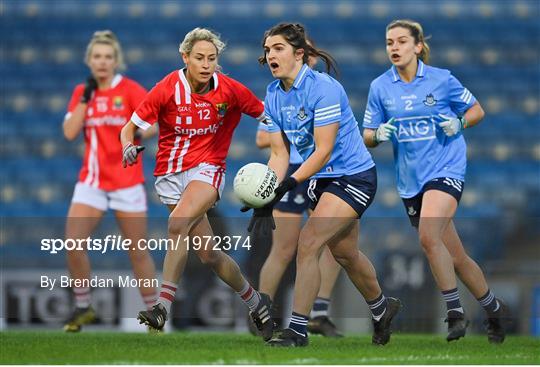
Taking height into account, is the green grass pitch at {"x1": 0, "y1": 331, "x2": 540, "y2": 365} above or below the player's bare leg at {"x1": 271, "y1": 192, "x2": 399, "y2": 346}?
below

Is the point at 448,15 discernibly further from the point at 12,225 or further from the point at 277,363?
the point at 277,363

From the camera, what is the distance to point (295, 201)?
8414mm

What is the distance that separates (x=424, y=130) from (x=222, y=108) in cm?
136

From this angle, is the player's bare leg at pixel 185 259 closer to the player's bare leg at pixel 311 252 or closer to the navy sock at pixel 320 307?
the player's bare leg at pixel 311 252

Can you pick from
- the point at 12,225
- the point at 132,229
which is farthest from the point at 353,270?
the point at 12,225

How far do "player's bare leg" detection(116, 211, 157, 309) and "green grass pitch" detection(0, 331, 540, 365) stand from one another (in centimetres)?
72

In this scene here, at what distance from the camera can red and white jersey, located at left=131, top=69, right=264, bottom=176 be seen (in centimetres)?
713

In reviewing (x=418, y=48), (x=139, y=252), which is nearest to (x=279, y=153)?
(x=418, y=48)

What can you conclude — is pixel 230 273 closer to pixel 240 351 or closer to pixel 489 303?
pixel 240 351

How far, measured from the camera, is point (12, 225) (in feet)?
43.5

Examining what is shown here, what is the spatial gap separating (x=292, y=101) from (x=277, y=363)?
166cm

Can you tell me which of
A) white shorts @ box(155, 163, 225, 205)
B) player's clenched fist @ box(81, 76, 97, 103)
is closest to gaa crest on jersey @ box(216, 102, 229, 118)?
white shorts @ box(155, 163, 225, 205)

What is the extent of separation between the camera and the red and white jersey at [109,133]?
889cm

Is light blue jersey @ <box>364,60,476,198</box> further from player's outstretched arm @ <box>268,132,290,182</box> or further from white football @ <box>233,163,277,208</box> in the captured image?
white football @ <box>233,163,277,208</box>
